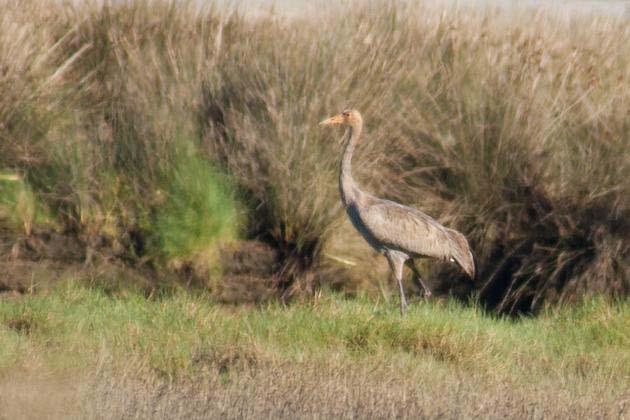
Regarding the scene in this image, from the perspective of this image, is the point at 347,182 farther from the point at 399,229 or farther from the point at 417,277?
the point at 417,277

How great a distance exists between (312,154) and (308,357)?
11.2 feet

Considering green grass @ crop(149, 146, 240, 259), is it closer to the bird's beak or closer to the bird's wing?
the bird's beak

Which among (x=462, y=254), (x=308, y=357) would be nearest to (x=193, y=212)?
(x=462, y=254)

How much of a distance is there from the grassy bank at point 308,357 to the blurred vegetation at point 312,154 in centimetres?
96

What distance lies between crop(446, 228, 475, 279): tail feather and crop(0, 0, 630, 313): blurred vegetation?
53 centimetres

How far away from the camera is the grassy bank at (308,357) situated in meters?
A: 7.45

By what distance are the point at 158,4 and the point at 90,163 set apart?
296 cm

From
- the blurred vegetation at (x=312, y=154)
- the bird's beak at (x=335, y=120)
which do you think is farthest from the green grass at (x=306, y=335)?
the bird's beak at (x=335, y=120)

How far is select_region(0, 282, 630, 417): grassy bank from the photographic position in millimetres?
7445

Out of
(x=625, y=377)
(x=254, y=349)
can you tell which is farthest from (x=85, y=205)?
(x=625, y=377)

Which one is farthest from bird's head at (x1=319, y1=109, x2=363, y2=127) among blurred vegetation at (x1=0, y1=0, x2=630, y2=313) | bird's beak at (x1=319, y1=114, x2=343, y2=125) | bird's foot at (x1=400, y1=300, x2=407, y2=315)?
bird's foot at (x1=400, y1=300, x2=407, y2=315)

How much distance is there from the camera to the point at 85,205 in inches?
452

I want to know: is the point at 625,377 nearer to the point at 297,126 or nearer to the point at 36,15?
the point at 297,126

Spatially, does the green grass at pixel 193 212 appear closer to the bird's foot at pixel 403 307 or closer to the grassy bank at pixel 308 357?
the grassy bank at pixel 308 357
